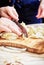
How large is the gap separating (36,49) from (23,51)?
0.10m

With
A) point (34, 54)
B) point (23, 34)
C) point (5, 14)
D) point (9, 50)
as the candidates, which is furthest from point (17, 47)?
point (5, 14)

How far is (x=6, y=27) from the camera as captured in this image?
1.58m

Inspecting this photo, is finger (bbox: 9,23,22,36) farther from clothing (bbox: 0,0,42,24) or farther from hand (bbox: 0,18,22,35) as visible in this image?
clothing (bbox: 0,0,42,24)

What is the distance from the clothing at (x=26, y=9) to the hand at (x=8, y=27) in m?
0.26

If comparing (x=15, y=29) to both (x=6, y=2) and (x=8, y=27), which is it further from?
(x=6, y=2)

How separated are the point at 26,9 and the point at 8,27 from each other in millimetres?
426

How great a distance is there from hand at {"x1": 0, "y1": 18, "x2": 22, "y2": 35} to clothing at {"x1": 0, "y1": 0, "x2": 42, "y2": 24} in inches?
10.1

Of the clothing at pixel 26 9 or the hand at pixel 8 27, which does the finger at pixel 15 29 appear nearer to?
the hand at pixel 8 27

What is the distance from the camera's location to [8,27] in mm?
1601

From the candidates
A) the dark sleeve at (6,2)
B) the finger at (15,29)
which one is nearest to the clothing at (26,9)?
the dark sleeve at (6,2)

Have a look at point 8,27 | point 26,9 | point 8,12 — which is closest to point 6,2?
point 8,12

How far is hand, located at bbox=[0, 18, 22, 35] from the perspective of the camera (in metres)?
1.57

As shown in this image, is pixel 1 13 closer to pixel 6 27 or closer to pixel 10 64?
pixel 6 27

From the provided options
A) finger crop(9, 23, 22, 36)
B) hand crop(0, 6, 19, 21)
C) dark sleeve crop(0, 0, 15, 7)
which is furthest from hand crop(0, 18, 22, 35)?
dark sleeve crop(0, 0, 15, 7)
